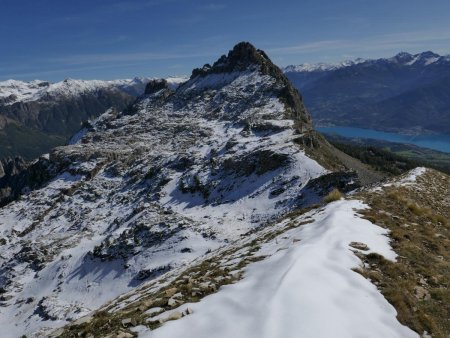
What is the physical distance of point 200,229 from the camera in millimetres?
48562

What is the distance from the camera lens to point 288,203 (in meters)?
48.3

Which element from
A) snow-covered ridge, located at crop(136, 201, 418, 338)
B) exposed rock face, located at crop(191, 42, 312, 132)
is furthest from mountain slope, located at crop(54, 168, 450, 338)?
exposed rock face, located at crop(191, 42, 312, 132)

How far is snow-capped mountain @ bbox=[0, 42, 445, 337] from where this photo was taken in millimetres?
10336

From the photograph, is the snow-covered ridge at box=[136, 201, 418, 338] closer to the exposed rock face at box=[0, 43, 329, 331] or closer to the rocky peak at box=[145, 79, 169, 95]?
the exposed rock face at box=[0, 43, 329, 331]

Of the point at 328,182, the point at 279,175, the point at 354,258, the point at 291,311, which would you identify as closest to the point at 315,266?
the point at 354,258

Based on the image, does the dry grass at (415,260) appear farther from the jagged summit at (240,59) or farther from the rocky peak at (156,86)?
the rocky peak at (156,86)

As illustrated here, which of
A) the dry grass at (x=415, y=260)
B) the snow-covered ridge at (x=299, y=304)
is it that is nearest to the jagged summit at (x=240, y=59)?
the dry grass at (x=415, y=260)

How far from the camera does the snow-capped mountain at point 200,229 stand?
33.9ft

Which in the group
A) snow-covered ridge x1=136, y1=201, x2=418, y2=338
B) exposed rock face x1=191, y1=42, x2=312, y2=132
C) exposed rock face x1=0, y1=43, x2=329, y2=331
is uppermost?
exposed rock face x1=191, y1=42, x2=312, y2=132

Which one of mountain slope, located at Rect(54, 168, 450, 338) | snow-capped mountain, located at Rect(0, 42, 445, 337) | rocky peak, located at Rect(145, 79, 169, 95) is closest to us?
mountain slope, located at Rect(54, 168, 450, 338)

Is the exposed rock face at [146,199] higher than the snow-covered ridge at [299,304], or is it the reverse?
the snow-covered ridge at [299,304]

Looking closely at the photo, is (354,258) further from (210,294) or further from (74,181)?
(74,181)

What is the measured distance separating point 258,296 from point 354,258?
448 cm

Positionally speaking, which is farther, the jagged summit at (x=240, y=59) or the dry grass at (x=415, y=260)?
the jagged summit at (x=240, y=59)
